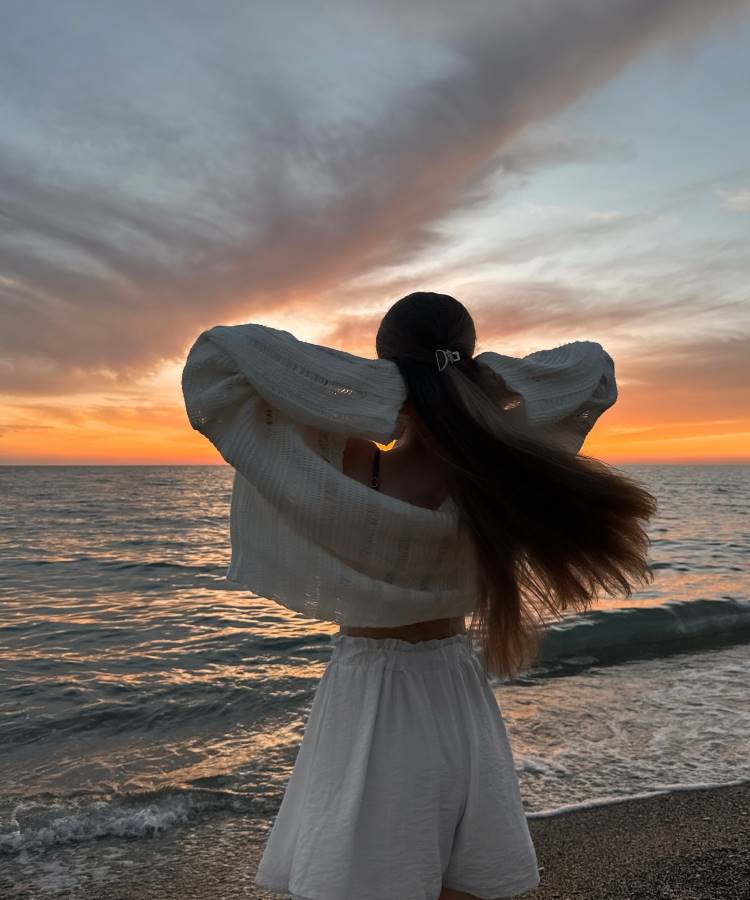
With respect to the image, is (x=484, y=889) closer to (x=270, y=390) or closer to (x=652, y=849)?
(x=270, y=390)

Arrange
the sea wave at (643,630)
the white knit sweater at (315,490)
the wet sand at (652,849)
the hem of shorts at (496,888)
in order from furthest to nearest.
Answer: the sea wave at (643,630) < the wet sand at (652,849) < the hem of shorts at (496,888) < the white knit sweater at (315,490)

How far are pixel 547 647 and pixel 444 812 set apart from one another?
7.34m

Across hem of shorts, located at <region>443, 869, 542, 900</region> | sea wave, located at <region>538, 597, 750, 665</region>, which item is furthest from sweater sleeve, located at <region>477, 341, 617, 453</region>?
sea wave, located at <region>538, 597, 750, 665</region>

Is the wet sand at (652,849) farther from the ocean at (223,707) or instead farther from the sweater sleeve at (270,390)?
the sweater sleeve at (270,390)

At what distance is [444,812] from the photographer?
1.66 metres

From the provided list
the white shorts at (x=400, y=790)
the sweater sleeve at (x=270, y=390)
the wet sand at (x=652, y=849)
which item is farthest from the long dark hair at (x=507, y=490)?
the wet sand at (x=652, y=849)

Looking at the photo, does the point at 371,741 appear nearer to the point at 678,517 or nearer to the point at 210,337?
the point at 210,337

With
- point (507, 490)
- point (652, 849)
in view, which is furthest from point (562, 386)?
point (652, 849)

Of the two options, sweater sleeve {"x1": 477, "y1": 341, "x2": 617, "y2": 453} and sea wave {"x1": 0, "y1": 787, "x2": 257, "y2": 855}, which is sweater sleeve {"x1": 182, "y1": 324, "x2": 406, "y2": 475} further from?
sea wave {"x1": 0, "y1": 787, "x2": 257, "y2": 855}

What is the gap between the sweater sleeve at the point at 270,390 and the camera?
1588 mm

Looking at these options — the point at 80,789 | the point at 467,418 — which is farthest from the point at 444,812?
the point at 80,789

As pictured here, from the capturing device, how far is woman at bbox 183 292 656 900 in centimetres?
160

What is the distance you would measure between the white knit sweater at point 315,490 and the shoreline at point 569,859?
7.56 feet

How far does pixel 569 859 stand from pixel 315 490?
314 cm
